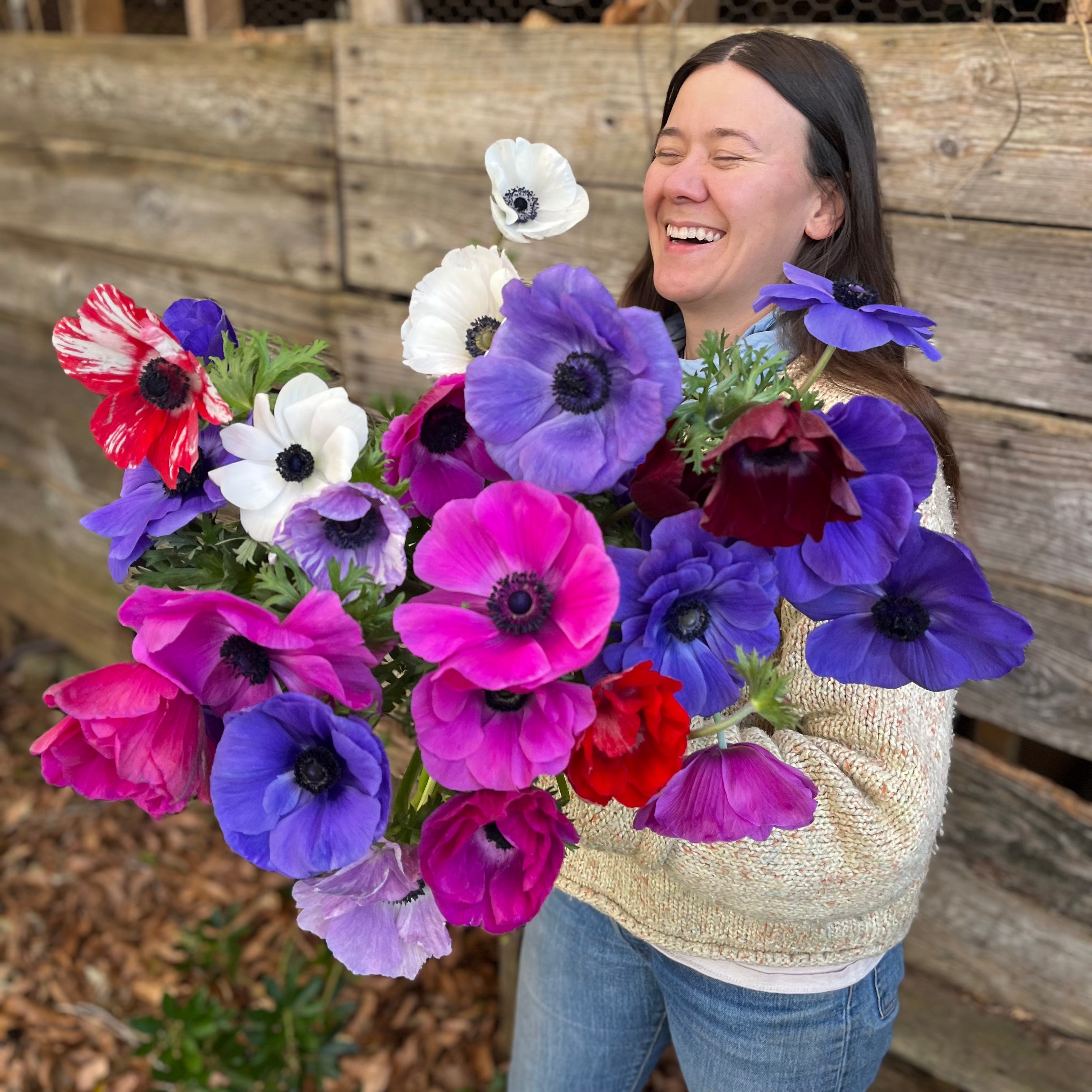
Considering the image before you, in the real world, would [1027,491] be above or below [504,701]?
below

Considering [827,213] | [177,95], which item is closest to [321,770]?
[827,213]

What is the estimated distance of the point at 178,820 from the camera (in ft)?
9.28

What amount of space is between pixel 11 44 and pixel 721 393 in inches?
116

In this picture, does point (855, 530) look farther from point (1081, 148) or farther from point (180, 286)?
point (180, 286)

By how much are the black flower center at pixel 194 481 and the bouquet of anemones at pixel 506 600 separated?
20mm

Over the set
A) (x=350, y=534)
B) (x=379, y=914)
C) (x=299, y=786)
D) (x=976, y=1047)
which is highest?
(x=350, y=534)

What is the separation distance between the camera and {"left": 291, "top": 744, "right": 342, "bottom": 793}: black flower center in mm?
517

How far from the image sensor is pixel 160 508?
0.62 meters

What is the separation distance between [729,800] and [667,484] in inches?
7.0

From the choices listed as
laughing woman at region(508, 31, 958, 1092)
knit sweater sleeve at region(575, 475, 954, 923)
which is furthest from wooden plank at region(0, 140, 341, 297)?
knit sweater sleeve at region(575, 475, 954, 923)

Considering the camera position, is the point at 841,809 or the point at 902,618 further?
the point at 841,809

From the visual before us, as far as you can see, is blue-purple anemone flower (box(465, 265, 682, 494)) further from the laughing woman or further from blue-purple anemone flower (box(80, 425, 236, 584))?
the laughing woman

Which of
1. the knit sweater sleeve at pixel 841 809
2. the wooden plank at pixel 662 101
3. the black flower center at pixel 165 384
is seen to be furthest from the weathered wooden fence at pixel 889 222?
the knit sweater sleeve at pixel 841 809

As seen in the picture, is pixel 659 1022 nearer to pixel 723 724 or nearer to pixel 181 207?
pixel 723 724
